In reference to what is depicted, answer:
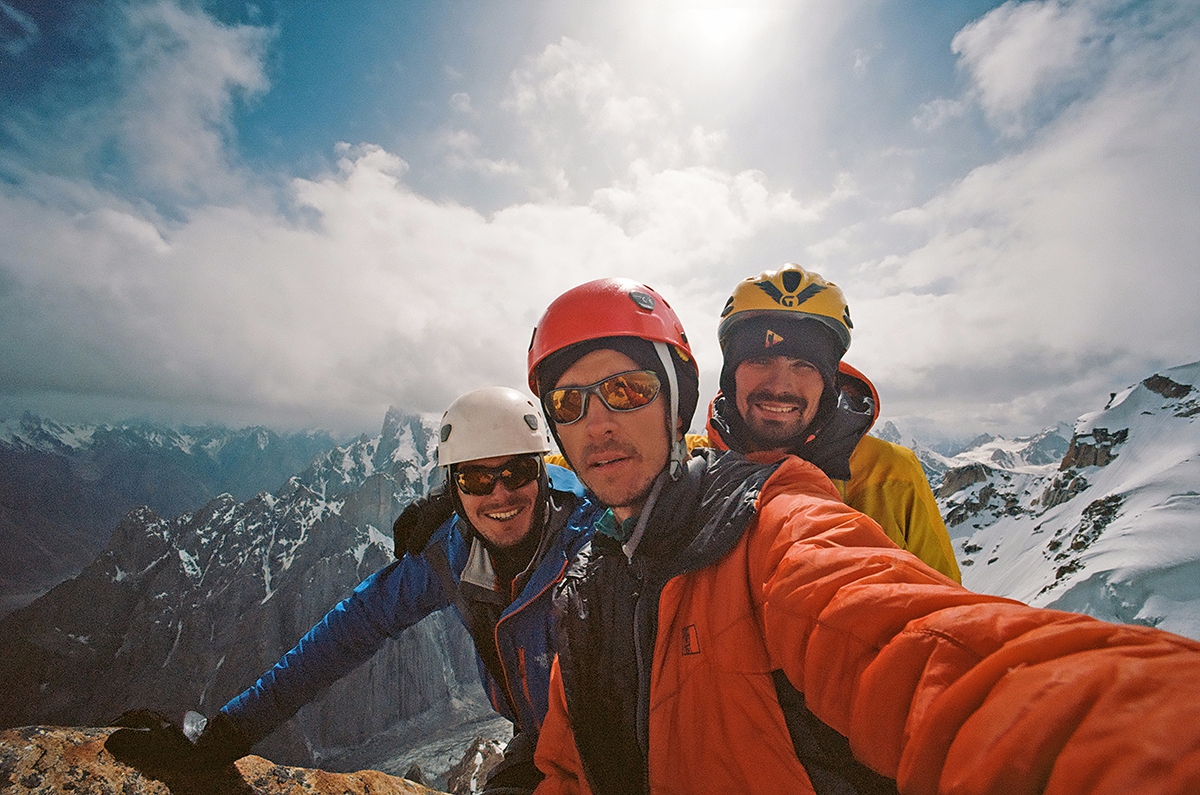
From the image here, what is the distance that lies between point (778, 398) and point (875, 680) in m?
4.48

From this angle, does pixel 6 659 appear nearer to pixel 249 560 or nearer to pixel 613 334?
pixel 249 560

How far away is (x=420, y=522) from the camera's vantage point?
6.57 meters

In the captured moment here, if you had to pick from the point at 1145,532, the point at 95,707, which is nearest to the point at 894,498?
the point at 1145,532

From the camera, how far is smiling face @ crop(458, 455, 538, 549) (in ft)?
18.9

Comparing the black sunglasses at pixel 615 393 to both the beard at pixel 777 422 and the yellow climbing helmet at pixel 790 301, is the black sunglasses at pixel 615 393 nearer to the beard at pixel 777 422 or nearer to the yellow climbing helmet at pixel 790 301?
the beard at pixel 777 422

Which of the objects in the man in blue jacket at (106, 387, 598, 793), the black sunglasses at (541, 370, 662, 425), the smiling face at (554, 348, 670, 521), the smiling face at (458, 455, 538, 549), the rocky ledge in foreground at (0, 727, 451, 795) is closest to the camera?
the rocky ledge in foreground at (0, 727, 451, 795)

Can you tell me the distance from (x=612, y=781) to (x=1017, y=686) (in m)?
2.58

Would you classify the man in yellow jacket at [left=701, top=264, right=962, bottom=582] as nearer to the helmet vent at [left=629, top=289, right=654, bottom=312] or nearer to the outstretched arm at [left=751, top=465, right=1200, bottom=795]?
the helmet vent at [left=629, top=289, right=654, bottom=312]

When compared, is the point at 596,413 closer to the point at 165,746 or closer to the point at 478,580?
the point at 478,580

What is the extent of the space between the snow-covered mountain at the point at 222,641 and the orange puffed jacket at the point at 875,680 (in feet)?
437

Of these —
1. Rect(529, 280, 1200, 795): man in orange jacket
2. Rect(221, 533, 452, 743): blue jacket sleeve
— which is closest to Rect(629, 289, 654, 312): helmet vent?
Rect(529, 280, 1200, 795): man in orange jacket

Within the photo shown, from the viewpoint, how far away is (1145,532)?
74938 millimetres

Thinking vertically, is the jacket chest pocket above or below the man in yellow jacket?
below

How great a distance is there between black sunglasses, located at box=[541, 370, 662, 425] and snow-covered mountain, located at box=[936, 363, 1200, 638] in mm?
81034
